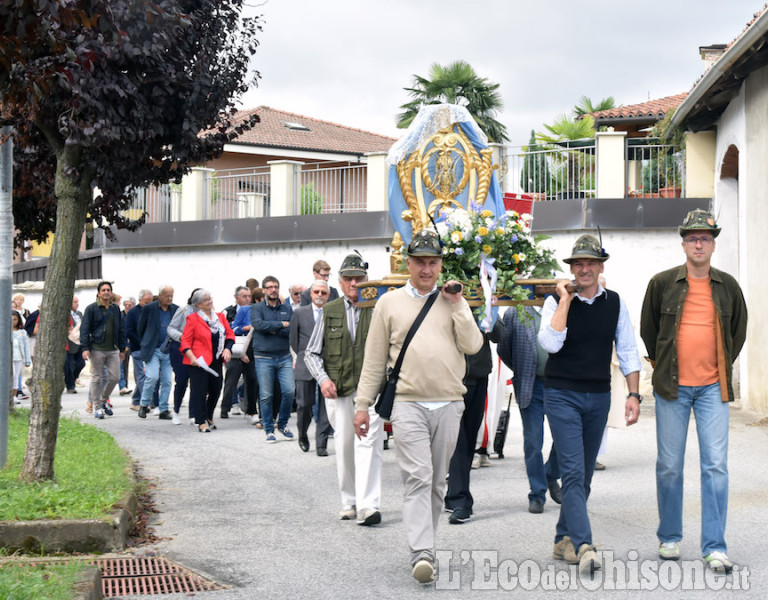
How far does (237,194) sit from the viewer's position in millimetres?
24266

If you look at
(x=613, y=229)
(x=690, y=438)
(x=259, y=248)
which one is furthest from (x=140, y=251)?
(x=690, y=438)

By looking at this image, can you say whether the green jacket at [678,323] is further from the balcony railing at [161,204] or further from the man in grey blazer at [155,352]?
the balcony railing at [161,204]

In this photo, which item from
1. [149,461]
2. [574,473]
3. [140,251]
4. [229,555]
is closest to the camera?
[574,473]

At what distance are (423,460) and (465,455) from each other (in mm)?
1659

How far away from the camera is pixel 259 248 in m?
22.9

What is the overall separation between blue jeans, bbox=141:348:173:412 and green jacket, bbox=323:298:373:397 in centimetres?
730

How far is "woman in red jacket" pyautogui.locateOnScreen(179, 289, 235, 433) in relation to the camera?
1376 centimetres

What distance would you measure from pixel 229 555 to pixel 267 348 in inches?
248

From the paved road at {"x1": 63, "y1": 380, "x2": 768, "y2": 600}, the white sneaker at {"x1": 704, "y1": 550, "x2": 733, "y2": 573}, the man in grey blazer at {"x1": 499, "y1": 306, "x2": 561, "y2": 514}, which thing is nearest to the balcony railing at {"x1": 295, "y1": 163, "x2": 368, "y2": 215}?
the paved road at {"x1": 63, "y1": 380, "x2": 768, "y2": 600}

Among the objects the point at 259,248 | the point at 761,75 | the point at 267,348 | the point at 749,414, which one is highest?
the point at 761,75

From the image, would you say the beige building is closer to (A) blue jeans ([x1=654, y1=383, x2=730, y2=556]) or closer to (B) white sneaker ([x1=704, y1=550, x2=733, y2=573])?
(A) blue jeans ([x1=654, y1=383, x2=730, y2=556])

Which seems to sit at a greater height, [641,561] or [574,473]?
[574,473]

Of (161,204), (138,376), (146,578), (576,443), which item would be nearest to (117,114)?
(146,578)

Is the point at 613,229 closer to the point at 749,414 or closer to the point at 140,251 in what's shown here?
the point at 749,414
